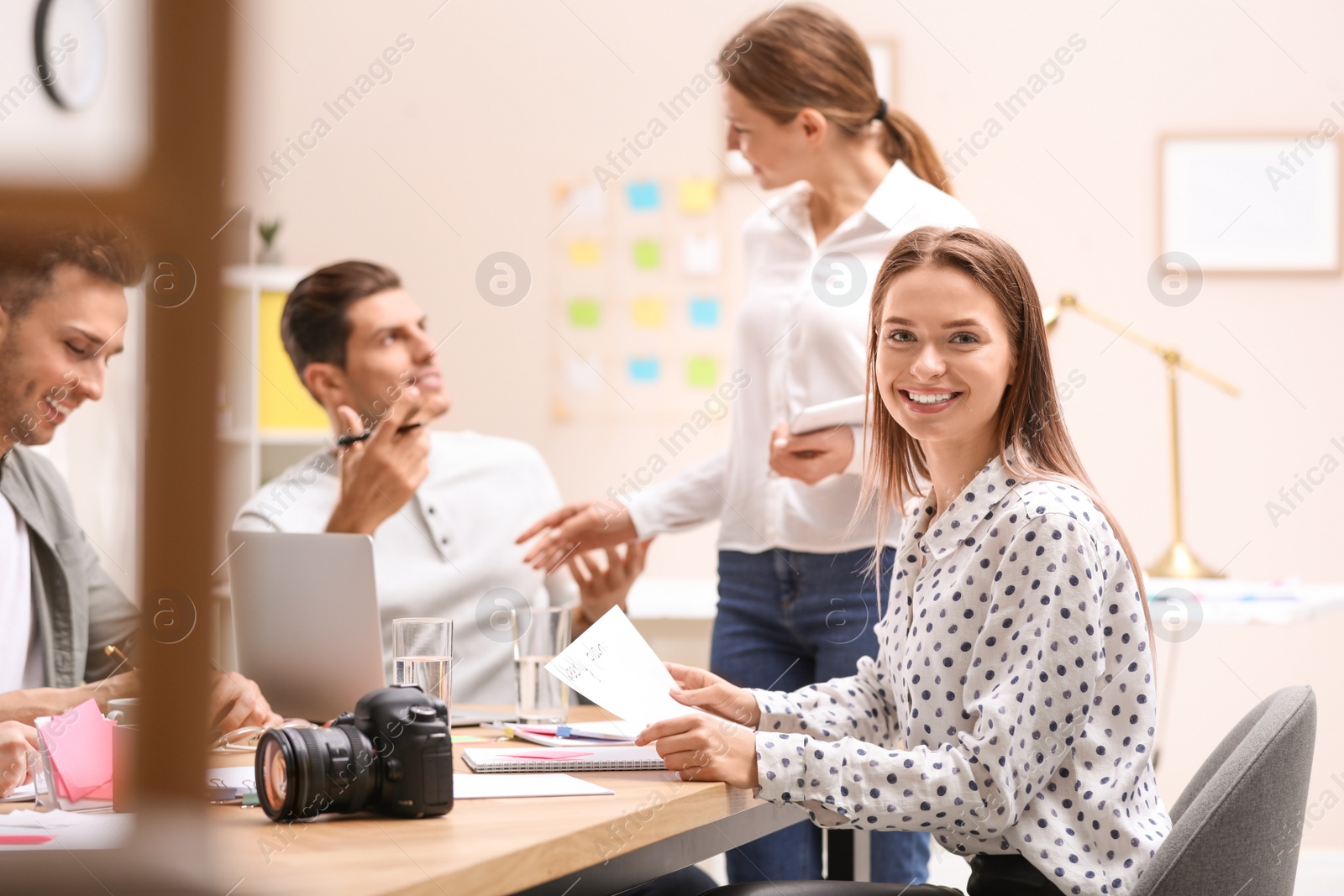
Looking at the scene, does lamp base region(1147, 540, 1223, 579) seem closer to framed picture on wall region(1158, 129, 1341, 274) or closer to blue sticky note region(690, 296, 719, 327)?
framed picture on wall region(1158, 129, 1341, 274)

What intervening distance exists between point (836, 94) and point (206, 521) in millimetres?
1457

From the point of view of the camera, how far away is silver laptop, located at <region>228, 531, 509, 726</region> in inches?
50.8

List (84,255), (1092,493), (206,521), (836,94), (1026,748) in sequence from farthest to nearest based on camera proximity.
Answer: (836,94) → (84,255) → (1092,493) → (1026,748) → (206,521)

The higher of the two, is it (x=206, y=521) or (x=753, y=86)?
(x=753, y=86)

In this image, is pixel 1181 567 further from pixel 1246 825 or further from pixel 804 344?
pixel 1246 825

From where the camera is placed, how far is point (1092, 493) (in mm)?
1063

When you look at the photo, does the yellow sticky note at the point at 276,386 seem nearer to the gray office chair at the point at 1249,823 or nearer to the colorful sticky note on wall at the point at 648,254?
the colorful sticky note on wall at the point at 648,254

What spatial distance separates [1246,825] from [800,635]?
70cm

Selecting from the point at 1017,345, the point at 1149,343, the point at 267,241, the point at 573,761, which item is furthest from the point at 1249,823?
the point at 267,241

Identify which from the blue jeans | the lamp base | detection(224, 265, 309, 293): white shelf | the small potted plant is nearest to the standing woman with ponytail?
the blue jeans

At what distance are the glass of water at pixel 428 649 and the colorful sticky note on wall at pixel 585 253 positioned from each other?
2002mm

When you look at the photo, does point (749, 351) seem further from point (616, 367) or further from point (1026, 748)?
point (616, 367)

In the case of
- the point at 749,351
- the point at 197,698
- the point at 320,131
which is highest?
the point at 320,131

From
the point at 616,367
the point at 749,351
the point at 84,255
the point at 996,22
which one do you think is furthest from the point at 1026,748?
the point at 996,22
